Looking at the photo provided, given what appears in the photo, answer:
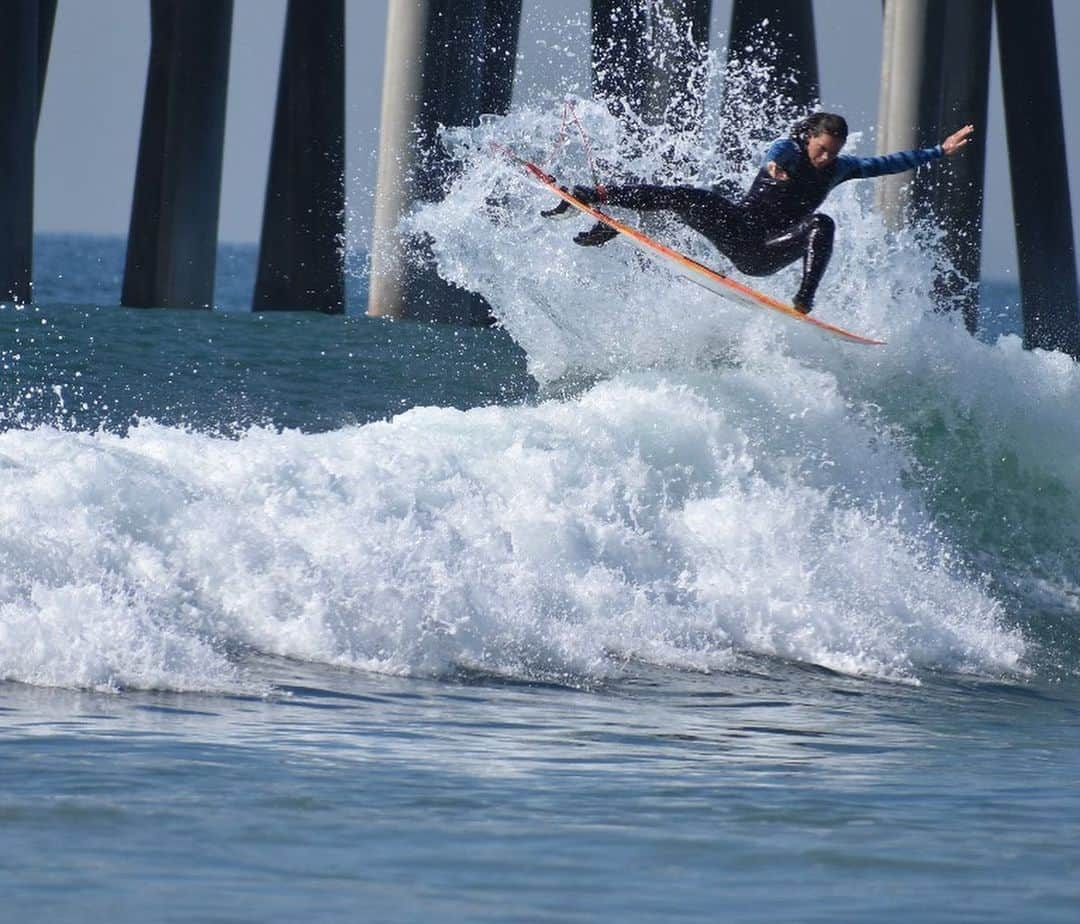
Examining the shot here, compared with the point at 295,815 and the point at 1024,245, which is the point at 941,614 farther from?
the point at 1024,245

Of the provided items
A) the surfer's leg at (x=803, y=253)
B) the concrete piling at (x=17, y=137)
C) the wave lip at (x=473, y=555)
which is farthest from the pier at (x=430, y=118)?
the wave lip at (x=473, y=555)

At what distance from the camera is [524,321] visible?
1443cm

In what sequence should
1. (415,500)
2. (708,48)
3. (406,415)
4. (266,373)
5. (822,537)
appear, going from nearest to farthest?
(415,500), (822,537), (406,415), (266,373), (708,48)

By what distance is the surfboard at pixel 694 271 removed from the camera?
36.6 feet

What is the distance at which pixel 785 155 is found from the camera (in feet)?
35.7

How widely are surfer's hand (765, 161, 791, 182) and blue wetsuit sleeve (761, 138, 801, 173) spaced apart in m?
0.01

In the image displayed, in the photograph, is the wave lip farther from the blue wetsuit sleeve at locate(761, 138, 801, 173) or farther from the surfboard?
the blue wetsuit sleeve at locate(761, 138, 801, 173)

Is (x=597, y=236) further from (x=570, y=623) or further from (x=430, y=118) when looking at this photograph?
(x=430, y=118)

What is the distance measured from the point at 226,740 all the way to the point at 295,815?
1.01 m

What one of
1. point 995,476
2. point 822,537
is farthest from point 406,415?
point 995,476

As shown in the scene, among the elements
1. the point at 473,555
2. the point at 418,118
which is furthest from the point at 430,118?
the point at 473,555

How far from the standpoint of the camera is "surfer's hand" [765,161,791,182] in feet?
35.8

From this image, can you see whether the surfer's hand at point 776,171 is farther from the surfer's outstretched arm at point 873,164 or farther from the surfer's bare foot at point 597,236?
the surfer's bare foot at point 597,236

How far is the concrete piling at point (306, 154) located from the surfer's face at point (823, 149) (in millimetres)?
12301
